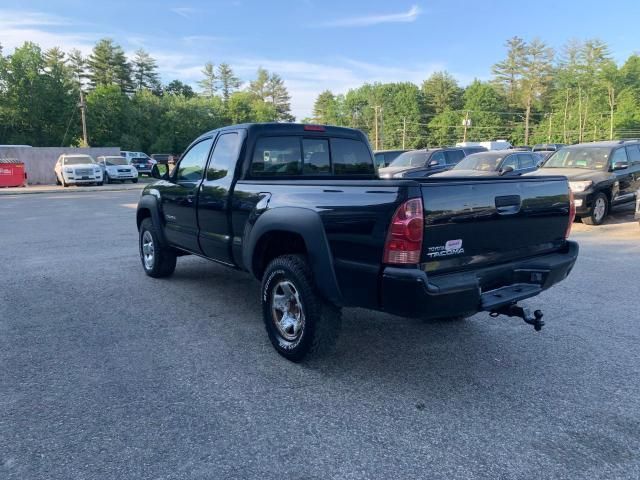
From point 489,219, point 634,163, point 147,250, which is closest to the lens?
point 489,219

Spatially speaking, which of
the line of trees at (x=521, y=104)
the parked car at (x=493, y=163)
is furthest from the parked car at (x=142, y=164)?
the line of trees at (x=521, y=104)

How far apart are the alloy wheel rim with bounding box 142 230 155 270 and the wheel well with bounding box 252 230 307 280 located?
2.87 meters

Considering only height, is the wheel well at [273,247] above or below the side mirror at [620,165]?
below

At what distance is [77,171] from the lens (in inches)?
1050

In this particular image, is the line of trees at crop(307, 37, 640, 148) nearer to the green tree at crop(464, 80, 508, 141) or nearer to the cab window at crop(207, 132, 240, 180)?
the green tree at crop(464, 80, 508, 141)

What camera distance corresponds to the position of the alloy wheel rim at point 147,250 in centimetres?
671

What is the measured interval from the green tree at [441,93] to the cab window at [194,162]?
109 meters

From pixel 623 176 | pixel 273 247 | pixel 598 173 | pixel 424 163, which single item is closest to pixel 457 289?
pixel 273 247

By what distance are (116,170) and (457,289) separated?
99.4 feet

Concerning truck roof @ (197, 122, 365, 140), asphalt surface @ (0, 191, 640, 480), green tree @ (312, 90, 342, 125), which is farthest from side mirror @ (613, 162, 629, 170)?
green tree @ (312, 90, 342, 125)

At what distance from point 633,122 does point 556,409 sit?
88562 mm

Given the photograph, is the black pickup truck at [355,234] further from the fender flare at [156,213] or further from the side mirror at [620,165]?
the side mirror at [620,165]

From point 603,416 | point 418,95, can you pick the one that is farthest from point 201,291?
point 418,95

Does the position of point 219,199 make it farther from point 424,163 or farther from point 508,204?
point 424,163
